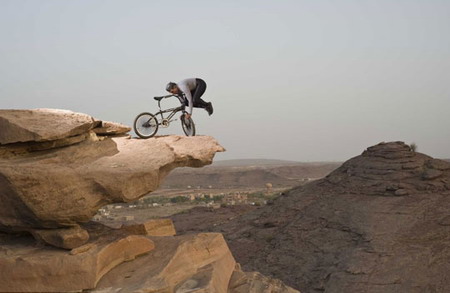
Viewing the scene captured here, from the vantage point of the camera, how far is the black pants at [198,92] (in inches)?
443

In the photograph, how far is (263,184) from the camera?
68.6 m

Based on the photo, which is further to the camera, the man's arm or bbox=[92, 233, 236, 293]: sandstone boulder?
the man's arm

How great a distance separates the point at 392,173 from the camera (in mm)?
17672

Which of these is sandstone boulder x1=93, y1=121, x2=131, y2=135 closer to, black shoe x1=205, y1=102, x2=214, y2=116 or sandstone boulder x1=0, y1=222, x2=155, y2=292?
black shoe x1=205, y1=102, x2=214, y2=116

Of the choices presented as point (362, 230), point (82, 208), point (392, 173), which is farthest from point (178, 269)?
point (392, 173)

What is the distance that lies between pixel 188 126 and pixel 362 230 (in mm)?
7626

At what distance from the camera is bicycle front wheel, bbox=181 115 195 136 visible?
11000 mm

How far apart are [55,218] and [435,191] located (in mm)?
12832

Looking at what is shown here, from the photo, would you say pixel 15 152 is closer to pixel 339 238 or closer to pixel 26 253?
pixel 26 253

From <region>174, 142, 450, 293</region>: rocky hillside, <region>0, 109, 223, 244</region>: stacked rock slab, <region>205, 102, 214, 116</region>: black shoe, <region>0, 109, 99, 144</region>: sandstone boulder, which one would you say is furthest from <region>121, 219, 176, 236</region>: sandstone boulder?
<region>174, 142, 450, 293</region>: rocky hillside

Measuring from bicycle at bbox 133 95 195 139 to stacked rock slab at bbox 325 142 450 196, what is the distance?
8.83 metres

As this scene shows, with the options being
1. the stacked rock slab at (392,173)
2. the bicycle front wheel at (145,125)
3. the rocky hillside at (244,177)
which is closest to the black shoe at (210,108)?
the bicycle front wheel at (145,125)

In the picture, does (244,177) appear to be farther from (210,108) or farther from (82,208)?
(82,208)

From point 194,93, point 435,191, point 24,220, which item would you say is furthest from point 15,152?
point 435,191
